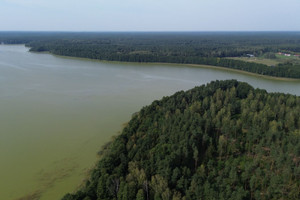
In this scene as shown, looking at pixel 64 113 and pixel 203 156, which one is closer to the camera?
pixel 203 156

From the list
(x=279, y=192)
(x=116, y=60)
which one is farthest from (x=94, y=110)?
(x=116, y=60)

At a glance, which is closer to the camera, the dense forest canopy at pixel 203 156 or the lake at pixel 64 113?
the dense forest canopy at pixel 203 156

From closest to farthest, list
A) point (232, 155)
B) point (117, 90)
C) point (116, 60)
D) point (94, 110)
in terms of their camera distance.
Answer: point (232, 155), point (94, 110), point (117, 90), point (116, 60)

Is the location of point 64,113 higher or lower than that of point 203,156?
higher

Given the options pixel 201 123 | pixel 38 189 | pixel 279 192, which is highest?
pixel 201 123

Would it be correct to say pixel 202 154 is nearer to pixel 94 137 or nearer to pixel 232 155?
pixel 232 155
